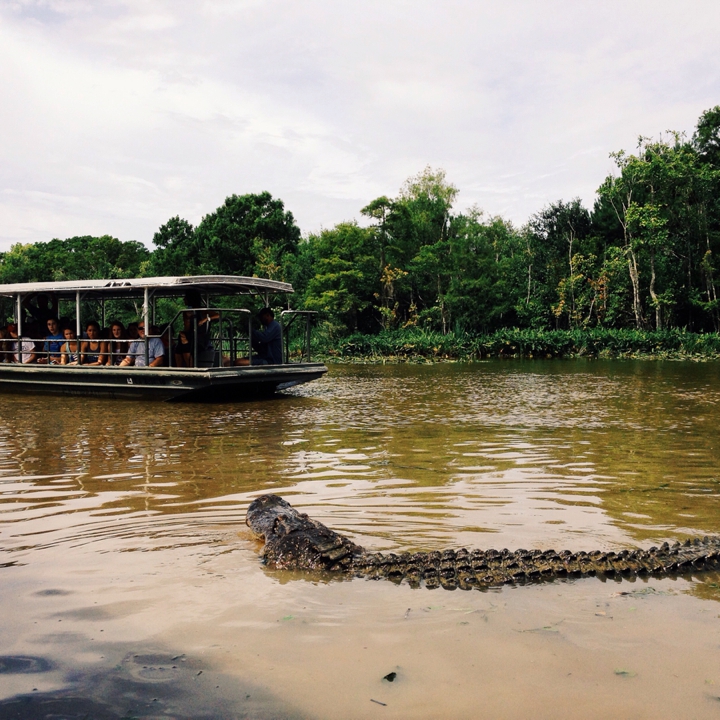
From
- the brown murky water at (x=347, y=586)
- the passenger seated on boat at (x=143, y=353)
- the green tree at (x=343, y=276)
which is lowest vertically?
the brown murky water at (x=347, y=586)

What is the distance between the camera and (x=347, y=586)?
4043mm

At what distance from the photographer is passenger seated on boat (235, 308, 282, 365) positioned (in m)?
14.3

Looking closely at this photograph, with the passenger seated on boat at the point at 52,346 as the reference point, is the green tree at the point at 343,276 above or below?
above

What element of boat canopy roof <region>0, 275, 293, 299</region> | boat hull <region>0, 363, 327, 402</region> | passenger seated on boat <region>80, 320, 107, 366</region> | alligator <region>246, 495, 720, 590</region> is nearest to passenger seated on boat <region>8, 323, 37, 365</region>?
boat hull <region>0, 363, 327, 402</region>

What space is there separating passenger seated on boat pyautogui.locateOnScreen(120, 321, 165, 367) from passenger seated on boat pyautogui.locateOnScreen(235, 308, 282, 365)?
1790 millimetres

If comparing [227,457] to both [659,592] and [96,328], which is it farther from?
[96,328]

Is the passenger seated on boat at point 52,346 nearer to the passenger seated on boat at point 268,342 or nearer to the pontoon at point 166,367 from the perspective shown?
the pontoon at point 166,367

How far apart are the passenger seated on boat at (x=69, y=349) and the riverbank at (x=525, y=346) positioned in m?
17.6

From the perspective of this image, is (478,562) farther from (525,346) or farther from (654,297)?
(654,297)

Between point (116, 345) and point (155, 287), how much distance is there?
1.71m

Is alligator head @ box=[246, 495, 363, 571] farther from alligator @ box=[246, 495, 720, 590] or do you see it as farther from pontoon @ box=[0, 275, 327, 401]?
pontoon @ box=[0, 275, 327, 401]

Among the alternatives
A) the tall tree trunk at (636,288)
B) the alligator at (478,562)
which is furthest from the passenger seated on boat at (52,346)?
the tall tree trunk at (636,288)

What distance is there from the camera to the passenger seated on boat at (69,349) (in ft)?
48.1

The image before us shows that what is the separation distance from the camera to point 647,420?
419 inches
